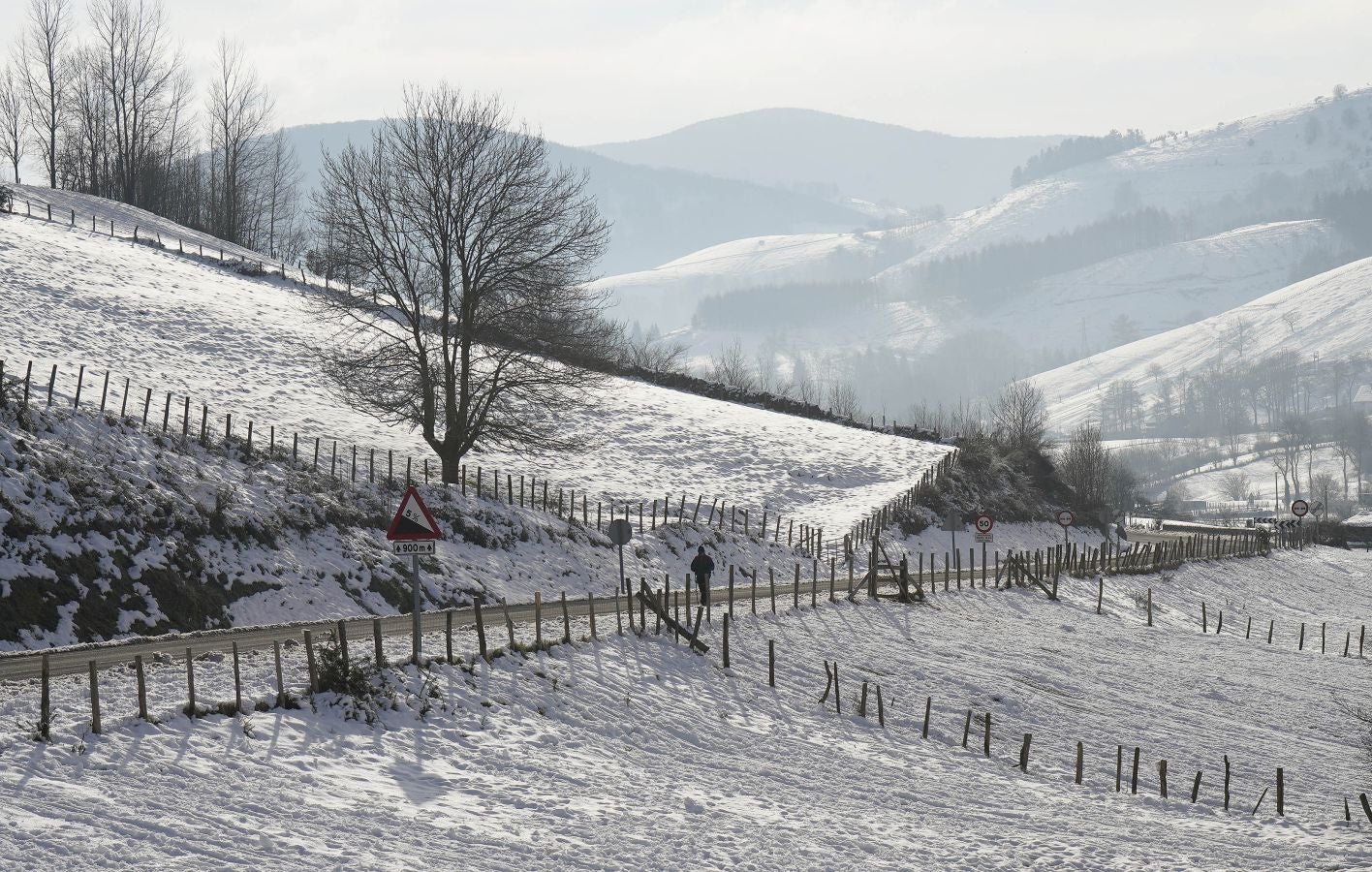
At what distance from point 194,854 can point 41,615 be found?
1228 centimetres

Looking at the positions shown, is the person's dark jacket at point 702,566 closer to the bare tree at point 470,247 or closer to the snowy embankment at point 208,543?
the snowy embankment at point 208,543

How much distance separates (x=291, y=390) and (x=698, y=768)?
35.2 meters

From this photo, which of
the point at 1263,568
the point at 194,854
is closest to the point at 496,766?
the point at 194,854

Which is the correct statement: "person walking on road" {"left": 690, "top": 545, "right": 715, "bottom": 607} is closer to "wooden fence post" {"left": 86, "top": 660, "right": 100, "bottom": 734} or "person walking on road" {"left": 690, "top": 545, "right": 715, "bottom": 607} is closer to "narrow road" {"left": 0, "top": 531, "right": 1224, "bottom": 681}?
"narrow road" {"left": 0, "top": 531, "right": 1224, "bottom": 681}

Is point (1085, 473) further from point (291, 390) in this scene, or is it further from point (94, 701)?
point (94, 701)

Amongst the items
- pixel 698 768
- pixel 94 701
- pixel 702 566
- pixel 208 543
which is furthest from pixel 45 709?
pixel 702 566

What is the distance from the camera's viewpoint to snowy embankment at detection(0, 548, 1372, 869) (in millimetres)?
16672

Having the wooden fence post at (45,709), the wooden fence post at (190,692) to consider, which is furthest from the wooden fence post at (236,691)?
the wooden fence post at (45,709)

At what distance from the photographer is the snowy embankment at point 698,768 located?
16.7 m

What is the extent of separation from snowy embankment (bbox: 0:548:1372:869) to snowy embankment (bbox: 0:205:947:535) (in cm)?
2044

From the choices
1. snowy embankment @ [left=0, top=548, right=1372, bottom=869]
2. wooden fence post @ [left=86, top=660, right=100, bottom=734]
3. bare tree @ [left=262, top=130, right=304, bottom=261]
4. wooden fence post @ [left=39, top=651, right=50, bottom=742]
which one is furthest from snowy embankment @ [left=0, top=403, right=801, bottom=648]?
bare tree @ [left=262, top=130, right=304, bottom=261]

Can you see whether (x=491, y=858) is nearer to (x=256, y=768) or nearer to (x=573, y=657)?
(x=256, y=768)

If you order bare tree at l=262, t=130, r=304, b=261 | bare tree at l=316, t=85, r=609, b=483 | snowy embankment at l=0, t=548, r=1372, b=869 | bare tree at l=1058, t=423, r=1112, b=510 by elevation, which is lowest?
snowy embankment at l=0, t=548, r=1372, b=869

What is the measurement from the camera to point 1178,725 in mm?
34469
